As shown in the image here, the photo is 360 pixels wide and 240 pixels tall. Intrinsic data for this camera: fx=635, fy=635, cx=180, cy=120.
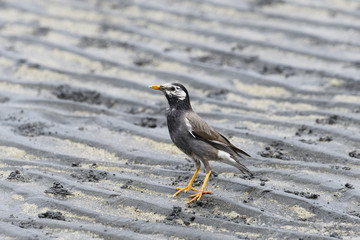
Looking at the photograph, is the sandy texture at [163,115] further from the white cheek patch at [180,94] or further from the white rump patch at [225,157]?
the white cheek patch at [180,94]

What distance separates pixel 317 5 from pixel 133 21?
291 cm

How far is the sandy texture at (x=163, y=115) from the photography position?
5215 millimetres

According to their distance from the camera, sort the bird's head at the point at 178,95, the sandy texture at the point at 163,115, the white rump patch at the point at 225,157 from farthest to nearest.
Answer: the bird's head at the point at 178,95
the white rump patch at the point at 225,157
the sandy texture at the point at 163,115

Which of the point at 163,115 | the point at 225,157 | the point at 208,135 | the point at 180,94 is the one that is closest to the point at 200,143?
the point at 208,135

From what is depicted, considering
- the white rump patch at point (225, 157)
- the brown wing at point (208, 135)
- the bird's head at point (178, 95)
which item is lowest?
the white rump patch at point (225, 157)

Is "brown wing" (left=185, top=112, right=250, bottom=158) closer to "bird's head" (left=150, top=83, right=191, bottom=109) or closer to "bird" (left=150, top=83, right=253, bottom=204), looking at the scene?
"bird" (left=150, top=83, right=253, bottom=204)

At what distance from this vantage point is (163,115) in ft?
25.3

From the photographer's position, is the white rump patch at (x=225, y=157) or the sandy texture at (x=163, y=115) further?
the white rump patch at (x=225, y=157)

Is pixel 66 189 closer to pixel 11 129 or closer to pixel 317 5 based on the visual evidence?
pixel 11 129

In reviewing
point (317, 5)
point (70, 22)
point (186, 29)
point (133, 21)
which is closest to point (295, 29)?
point (317, 5)

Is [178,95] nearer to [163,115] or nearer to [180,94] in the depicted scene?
[180,94]

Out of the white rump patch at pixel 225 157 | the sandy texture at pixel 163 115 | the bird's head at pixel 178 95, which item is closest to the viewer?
Result: the sandy texture at pixel 163 115

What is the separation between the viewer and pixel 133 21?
1009cm

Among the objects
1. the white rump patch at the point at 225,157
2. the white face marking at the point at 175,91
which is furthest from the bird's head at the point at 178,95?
the white rump patch at the point at 225,157
